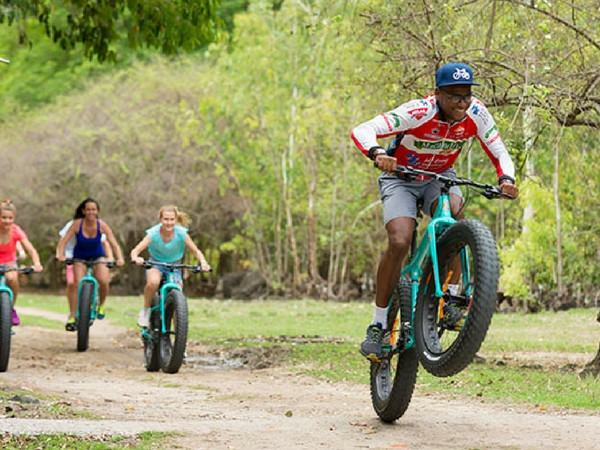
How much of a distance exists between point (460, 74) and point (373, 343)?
2.24m

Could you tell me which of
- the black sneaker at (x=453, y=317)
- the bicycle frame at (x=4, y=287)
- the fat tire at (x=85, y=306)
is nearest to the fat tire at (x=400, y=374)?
the black sneaker at (x=453, y=317)

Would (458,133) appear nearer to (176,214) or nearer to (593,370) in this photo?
(593,370)

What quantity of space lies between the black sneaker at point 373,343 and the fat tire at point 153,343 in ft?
17.5

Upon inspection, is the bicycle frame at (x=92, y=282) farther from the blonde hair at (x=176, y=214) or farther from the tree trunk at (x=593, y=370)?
the tree trunk at (x=593, y=370)

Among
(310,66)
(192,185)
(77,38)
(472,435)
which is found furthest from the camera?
(192,185)

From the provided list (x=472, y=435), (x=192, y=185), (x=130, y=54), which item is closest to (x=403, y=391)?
(x=472, y=435)

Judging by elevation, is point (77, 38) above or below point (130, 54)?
below

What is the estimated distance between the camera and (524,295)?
24.4 meters

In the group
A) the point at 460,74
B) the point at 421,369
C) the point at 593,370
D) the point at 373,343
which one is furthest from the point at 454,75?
the point at 421,369

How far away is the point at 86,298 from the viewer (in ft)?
48.4

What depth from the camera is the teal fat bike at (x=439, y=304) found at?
688 centimetres

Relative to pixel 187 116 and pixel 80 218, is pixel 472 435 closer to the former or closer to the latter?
pixel 80 218

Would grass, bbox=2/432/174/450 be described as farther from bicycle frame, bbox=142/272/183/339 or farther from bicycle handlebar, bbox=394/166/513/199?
bicycle frame, bbox=142/272/183/339

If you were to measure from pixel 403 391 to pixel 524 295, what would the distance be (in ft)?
55.5
